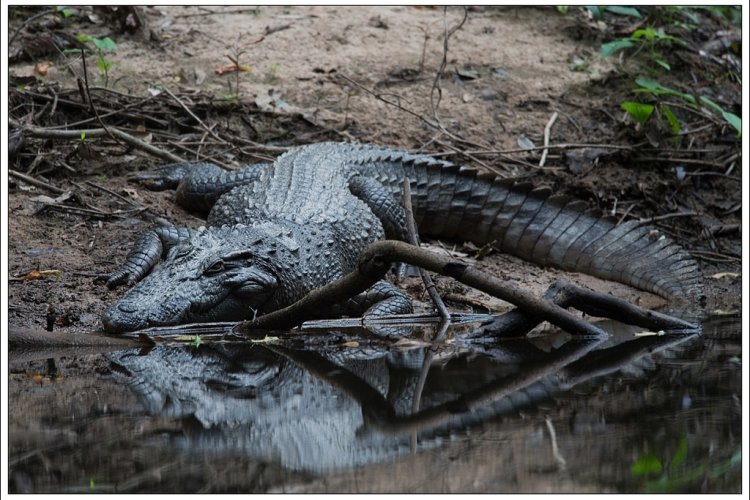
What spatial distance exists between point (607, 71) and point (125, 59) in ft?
14.1

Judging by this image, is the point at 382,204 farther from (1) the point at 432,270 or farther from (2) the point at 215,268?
(1) the point at 432,270

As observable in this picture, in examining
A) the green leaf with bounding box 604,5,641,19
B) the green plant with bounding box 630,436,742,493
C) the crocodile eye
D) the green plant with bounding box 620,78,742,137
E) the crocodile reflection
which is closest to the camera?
the green plant with bounding box 630,436,742,493

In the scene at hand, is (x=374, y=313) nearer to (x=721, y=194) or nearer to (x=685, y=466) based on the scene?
(x=685, y=466)

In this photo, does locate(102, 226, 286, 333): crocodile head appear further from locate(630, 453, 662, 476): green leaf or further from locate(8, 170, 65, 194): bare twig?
locate(630, 453, 662, 476): green leaf

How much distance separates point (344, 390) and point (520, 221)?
3480 mm

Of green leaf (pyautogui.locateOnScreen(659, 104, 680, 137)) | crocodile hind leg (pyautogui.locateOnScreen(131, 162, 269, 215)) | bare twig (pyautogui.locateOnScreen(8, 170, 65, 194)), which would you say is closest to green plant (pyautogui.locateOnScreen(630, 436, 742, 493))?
crocodile hind leg (pyautogui.locateOnScreen(131, 162, 269, 215))

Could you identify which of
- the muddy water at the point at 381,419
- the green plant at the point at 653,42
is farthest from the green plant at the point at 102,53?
the green plant at the point at 653,42

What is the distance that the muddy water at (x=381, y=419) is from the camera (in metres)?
2.24

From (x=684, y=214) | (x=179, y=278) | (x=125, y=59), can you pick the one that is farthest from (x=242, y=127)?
(x=684, y=214)

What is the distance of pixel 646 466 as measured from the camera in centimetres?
228

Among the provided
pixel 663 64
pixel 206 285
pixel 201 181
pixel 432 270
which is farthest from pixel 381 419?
pixel 663 64

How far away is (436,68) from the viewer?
27.4 ft

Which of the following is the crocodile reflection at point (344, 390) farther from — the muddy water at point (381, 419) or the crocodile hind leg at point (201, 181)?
the crocodile hind leg at point (201, 181)

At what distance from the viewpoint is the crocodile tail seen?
243 inches
